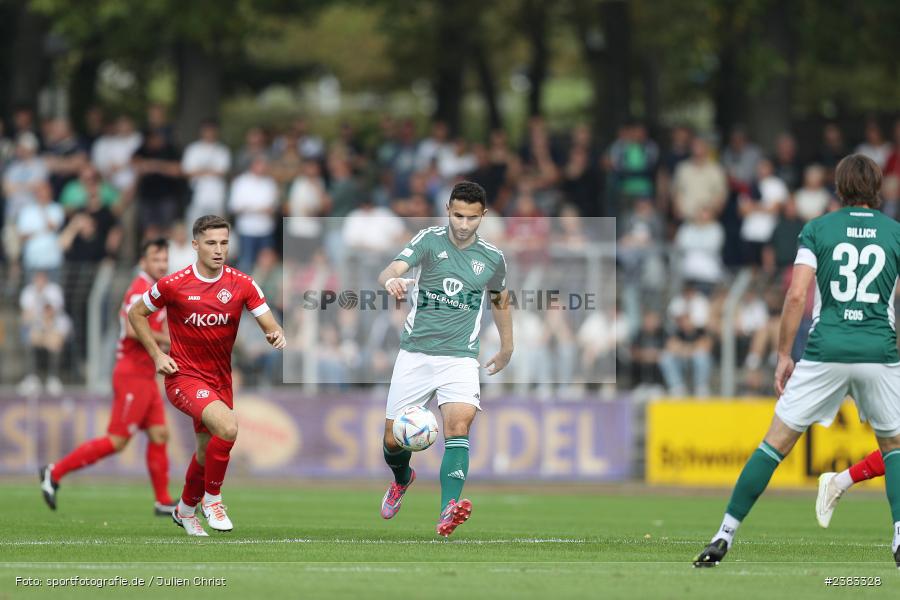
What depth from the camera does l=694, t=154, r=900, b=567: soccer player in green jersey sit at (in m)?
9.82

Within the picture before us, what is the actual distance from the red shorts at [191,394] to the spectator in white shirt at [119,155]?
13354mm

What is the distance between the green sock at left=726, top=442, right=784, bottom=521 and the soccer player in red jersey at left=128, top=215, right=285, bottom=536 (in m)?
3.56

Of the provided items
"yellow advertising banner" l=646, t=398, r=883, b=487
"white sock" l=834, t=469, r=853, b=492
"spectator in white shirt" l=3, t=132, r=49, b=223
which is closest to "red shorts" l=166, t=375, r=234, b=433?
"white sock" l=834, t=469, r=853, b=492

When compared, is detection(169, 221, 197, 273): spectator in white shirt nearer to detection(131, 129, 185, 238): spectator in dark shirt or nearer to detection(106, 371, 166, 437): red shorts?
detection(131, 129, 185, 238): spectator in dark shirt

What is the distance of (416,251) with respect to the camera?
11688 mm

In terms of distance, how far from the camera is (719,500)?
1917 cm

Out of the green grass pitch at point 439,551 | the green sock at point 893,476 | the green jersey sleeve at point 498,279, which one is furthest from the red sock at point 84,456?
the green sock at point 893,476

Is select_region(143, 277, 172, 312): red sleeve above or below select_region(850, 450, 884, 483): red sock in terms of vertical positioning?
above

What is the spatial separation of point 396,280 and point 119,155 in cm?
1501

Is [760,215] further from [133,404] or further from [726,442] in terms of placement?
[133,404]

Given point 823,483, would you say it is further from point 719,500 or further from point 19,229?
point 19,229

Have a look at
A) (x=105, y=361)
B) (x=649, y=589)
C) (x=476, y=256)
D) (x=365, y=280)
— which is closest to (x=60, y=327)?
(x=105, y=361)

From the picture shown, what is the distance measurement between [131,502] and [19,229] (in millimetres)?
8097

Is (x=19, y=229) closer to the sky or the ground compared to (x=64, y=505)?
closer to the sky
